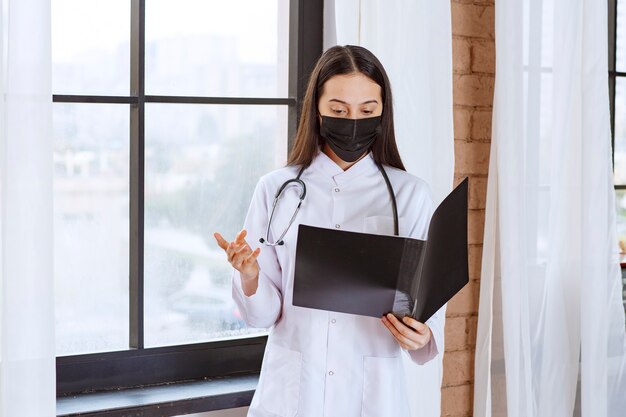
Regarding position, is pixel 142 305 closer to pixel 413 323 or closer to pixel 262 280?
pixel 262 280

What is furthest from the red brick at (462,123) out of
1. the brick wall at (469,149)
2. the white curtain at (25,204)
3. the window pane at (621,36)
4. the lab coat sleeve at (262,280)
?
the white curtain at (25,204)

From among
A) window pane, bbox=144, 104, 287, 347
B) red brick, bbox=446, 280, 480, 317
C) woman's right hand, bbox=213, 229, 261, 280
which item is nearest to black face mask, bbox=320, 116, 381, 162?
woman's right hand, bbox=213, 229, 261, 280

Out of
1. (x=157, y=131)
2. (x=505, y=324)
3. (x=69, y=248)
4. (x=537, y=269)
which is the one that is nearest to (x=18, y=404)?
(x=69, y=248)

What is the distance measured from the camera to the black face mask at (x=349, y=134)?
1635mm

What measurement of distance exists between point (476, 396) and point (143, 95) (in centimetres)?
117

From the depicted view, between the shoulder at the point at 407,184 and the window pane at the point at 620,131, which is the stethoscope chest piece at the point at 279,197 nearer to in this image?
the shoulder at the point at 407,184

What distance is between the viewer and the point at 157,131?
7.04 ft

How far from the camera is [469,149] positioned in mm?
2355

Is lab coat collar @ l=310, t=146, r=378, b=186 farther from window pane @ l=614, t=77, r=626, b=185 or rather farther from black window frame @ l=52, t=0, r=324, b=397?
window pane @ l=614, t=77, r=626, b=185

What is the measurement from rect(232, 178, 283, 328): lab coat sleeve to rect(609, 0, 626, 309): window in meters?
1.49

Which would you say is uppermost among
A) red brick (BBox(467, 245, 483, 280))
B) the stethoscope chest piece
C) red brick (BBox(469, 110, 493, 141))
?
red brick (BBox(469, 110, 493, 141))

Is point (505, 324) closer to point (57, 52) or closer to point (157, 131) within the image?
point (157, 131)

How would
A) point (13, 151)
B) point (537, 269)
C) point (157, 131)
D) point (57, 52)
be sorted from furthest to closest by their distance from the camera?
point (537, 269), point (157, 131), point (57, 52), point (13, 151)

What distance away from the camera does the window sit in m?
2.72
